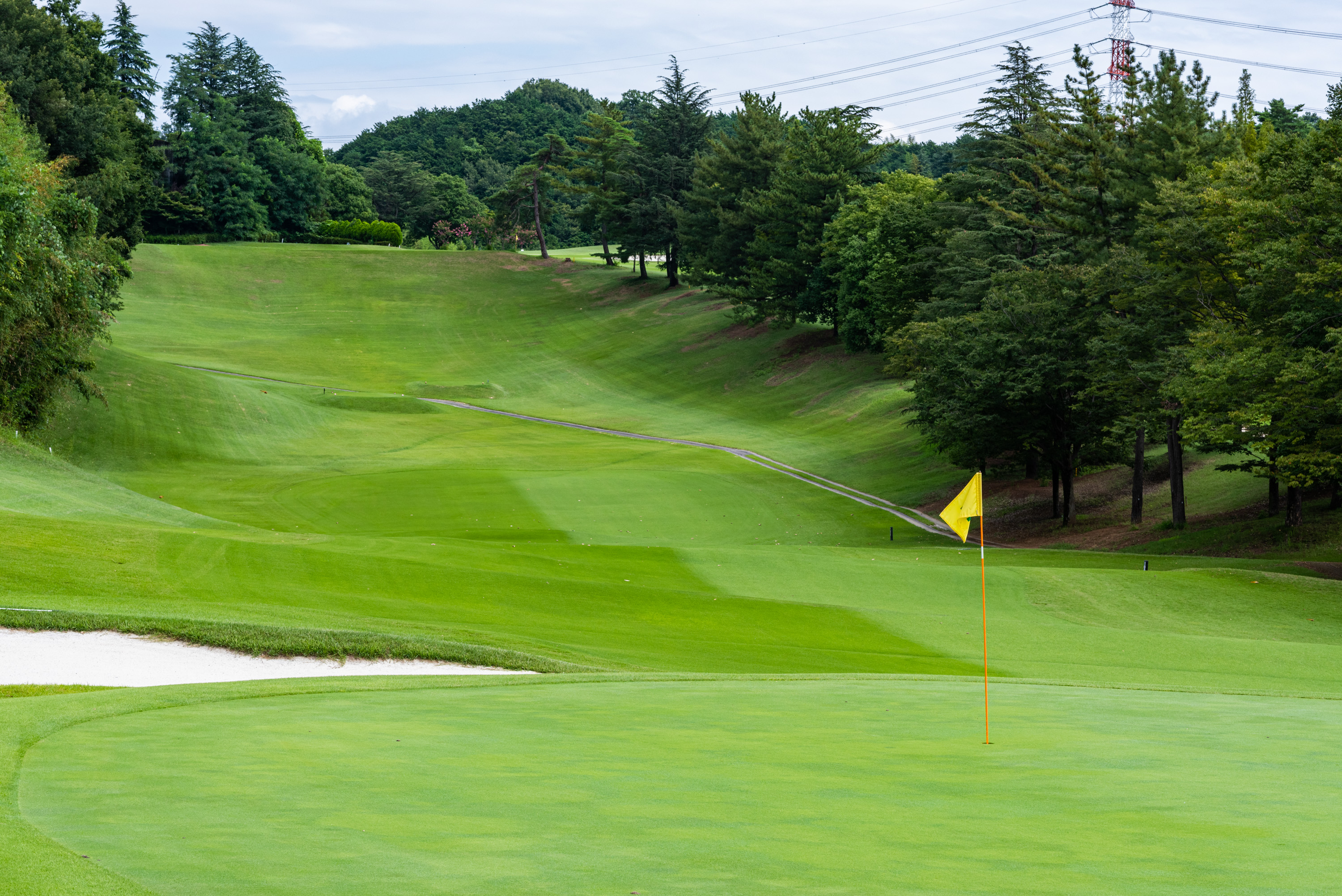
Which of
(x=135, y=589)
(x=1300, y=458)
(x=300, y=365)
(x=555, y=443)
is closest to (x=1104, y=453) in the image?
(x=1300, y=458)

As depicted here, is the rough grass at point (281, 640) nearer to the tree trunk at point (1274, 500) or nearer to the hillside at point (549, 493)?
the hillside at point (549, 493)

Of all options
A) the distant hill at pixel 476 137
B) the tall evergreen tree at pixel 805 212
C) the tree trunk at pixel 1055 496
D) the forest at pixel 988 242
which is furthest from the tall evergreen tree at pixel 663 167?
the distant hill at pixel 476 137

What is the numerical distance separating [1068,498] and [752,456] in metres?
17.1

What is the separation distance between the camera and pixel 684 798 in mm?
7039

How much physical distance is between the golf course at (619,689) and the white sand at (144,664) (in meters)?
0.28

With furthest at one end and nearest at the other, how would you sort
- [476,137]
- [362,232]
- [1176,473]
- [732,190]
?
[476,137], [362,232], [732,190], [1176,473]

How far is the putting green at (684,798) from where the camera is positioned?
208 inches

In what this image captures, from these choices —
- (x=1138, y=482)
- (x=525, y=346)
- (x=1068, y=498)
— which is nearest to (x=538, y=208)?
(x=525, y=346)

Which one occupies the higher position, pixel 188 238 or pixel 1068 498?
pixel 188 238

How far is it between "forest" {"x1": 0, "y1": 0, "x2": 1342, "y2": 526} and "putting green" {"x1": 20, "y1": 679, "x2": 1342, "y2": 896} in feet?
69.8

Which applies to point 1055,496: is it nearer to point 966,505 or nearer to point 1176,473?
point 1176,473

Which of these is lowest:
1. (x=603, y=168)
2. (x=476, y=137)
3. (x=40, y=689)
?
(x=40, y=689)

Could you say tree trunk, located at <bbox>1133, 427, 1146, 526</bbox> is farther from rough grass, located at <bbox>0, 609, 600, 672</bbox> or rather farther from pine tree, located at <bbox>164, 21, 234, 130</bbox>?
pine tree, located at <bbox>164, 21, 234, 130</bbox>

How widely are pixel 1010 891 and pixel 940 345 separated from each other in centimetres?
3999
